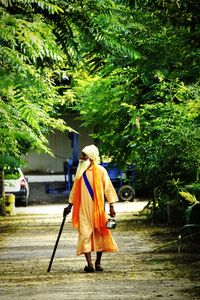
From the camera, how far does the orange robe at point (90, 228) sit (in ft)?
43.6

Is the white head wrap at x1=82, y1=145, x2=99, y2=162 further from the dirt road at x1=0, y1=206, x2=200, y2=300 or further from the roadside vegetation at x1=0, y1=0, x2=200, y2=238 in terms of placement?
the dirt road at x1=0, y1=206, x2=200, y2=300

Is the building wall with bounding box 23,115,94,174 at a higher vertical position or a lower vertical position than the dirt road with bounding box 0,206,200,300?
higher

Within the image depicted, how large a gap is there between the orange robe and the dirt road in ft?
1.14

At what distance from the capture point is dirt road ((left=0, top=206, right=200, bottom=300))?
10.5 m

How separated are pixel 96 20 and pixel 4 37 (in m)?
1.15

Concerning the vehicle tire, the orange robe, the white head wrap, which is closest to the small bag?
the orange robe

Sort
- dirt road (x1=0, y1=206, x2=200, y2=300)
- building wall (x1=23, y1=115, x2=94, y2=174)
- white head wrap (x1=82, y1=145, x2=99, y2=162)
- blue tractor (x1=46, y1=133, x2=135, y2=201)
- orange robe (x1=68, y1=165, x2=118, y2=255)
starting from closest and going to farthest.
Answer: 1. dirt road (x1=0, y1=206, x2=200, y2=300)
2. orange robe (x1=68, y1=165, x2=118, y2=255)
3. white head wrap (x1=82, y1=145, x2=99, y2=162)
4. blue tractor (x1=46, y1=133, x2=135, y2=201)
5. building wall (x1=23, y1=115, x2=94, y2=174)

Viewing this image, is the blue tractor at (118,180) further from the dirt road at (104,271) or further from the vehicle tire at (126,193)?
the dirt road at (104,271)

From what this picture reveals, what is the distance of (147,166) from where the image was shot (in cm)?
1697

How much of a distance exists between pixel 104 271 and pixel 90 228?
0.76 m

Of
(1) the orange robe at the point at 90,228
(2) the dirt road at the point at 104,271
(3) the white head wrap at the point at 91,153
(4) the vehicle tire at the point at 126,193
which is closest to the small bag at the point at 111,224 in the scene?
(1) the orange robe at the point at 90,228

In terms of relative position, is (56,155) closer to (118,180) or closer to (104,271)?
(118,180)

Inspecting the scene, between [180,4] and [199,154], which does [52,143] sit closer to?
[199,154]

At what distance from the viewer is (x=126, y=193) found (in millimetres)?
37594
